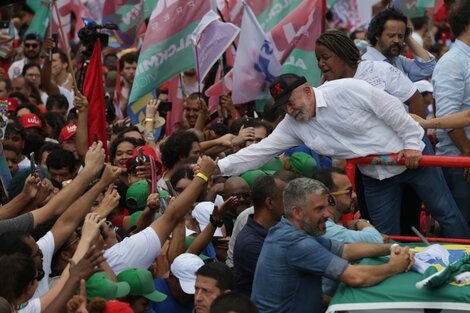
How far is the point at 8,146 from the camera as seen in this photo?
1134cm

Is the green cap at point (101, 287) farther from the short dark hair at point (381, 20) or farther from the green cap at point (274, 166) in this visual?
the short dark hair at point (381, 20)

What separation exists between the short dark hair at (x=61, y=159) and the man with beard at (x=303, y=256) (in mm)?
3738

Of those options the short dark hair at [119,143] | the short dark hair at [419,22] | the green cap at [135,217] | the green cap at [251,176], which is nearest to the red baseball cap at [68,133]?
the short dark hair at [119,143]

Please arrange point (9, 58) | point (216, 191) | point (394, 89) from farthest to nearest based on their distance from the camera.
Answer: point (9, 58) → point (216, 191) → point (394, 89)

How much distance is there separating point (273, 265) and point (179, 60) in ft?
19.7

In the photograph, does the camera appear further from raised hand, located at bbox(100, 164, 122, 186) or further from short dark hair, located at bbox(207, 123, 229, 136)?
raised hand, located at bbox(100, 164, 122, 186)

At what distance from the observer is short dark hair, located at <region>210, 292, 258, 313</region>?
253 inches

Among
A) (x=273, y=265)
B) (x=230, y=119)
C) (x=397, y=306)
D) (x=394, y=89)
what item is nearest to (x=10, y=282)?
(x=273, y=265)

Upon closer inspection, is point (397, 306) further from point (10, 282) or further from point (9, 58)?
point (9, 58)

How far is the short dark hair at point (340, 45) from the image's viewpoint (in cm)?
883

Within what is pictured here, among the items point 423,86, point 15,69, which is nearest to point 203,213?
point 423,86

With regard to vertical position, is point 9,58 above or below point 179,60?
below

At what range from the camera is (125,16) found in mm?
16391

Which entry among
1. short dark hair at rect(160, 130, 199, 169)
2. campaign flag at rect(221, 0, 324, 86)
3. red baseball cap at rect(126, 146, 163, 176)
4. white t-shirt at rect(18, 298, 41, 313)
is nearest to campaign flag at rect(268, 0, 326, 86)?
campaign flag at rect(221, 0, 324, 86)
